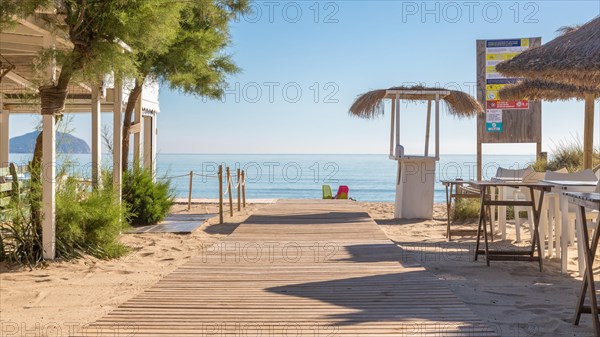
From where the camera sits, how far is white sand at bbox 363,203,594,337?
4.27 meters

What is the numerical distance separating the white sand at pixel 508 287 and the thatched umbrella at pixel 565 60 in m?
2.19

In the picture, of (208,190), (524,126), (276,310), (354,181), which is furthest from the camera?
(354,181)

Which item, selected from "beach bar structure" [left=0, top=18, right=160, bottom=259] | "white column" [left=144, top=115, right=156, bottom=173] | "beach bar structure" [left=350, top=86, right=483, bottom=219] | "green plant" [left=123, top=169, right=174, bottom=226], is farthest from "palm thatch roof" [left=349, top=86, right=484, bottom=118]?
"white column" [left=144, top=115, right=156, bottom=173]

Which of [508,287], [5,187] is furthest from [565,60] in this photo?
[5,187]

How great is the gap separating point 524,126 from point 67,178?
10026 mm

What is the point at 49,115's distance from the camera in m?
6.90

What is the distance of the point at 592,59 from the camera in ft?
25.2

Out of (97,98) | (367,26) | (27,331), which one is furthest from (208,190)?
(27,331)

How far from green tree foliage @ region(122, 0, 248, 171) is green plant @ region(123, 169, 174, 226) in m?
0.67

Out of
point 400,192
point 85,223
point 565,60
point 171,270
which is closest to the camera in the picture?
point 171,270

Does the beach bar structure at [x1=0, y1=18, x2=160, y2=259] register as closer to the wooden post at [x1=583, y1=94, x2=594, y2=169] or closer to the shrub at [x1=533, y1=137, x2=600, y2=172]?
the wooden post at [x1=583, y1=94, x2=594, y2=169]

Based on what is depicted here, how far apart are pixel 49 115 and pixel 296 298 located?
4.00 meters

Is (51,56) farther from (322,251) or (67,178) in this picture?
(322,251)

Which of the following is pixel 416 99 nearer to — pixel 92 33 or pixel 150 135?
pixel 150 135
